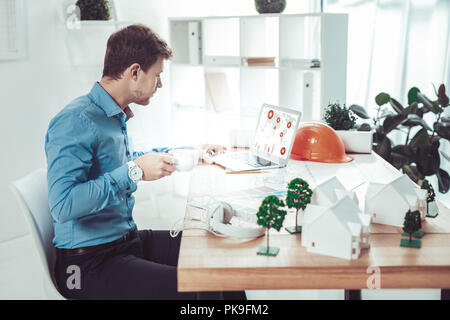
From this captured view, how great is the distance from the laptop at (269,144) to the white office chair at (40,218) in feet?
2.51

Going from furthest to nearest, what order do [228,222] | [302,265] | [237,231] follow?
[228,222] → [237,231] → [302,265]

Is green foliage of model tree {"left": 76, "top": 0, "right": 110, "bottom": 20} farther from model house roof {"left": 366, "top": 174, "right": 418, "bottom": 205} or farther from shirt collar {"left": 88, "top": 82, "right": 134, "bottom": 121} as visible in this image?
model house roof {"left": 366, "top": 174, "right": 418, "bottom": 205}

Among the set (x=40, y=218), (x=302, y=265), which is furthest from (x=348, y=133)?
(x=40, y=218)

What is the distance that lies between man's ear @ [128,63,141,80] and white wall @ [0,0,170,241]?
181 cm

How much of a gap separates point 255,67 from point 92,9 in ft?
3.89

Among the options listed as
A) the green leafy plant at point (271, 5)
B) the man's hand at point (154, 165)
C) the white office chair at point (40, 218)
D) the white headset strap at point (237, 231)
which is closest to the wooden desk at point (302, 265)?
the white headset strap at point (237, 231)

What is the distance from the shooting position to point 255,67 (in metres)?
3.70

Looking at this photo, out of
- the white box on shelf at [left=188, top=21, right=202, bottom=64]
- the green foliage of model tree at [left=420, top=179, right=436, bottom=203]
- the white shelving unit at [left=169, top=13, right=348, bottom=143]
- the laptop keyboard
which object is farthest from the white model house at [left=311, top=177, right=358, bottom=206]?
the white box on shelf at [left=188, top=21, right=202, bottom=64]

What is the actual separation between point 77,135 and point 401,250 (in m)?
1.02

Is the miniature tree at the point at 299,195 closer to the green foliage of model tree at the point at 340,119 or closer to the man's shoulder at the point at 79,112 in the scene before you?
the man's shoulder at the point at 79,112

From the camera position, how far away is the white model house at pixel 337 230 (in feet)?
4.17

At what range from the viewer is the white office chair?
5.40 ft

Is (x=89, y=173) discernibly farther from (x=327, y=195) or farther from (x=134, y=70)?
(x=327, y=195)
